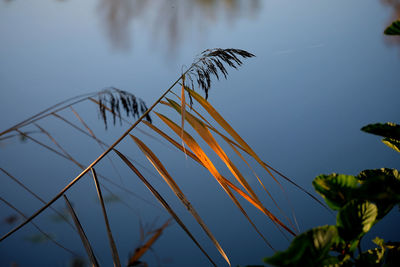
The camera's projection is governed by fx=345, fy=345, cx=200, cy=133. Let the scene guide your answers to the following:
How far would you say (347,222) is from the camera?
17.3 inches

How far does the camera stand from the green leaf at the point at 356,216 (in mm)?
435

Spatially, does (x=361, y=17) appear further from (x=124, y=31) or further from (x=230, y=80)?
(x=124, y=31)

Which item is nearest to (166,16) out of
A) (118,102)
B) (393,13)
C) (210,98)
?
(210,98)

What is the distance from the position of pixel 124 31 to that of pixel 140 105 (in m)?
2.89

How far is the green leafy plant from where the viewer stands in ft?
1.25

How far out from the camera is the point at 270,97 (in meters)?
2.56

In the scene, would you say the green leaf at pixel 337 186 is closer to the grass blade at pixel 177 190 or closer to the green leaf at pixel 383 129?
the green leaf at pixel 383 129

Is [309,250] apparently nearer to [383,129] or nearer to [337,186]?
[337,186]

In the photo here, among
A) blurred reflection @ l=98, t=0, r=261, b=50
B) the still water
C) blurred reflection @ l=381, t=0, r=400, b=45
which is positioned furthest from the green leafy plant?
blurred reflection @ l=381, t=0, r=400, b=45

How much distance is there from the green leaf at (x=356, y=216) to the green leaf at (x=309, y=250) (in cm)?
4

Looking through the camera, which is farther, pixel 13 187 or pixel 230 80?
pixel 230 80

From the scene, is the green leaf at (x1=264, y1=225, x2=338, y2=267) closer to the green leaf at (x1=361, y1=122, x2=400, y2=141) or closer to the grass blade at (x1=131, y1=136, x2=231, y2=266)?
the green leaf at (x1=361, y1=122, x2=400, y2=141)

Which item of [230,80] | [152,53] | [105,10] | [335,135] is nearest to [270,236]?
[335,135]

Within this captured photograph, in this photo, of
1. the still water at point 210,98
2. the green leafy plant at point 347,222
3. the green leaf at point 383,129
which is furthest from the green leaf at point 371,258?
the still water at point 210,98
